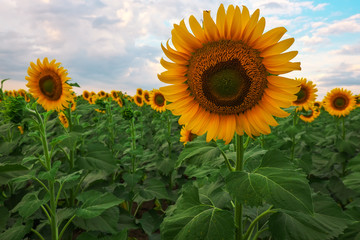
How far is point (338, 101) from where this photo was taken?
6.23 metres

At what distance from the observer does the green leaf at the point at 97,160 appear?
281 cm

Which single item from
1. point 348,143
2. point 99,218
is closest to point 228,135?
point 99,218

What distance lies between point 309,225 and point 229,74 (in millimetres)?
1060

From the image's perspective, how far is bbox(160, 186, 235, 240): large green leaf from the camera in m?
1.39

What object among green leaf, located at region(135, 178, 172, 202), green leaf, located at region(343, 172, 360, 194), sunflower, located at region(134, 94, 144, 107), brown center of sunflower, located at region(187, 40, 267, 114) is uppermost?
sunflower, located at region(134, 94, 144, 107)

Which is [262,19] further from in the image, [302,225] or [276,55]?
[302,225]

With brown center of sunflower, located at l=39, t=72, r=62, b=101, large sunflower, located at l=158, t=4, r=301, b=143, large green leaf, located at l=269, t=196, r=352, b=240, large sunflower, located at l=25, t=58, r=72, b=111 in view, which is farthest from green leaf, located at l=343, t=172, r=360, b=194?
brown center of sunflower, located at l=39, t=72, r=62, b=101

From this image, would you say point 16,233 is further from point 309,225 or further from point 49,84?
point 309,225

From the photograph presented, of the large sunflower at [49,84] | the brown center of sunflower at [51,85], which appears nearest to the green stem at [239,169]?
the large sunflower at [49,84]

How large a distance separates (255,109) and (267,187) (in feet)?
1.59

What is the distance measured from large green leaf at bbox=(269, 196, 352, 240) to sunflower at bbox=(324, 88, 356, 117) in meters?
5.00

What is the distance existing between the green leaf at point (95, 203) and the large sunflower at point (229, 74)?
4.39 feet

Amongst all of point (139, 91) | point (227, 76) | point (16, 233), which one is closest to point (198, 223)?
point (227, 76)

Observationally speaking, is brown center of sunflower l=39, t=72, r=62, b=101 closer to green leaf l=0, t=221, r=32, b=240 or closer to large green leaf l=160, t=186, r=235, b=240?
green leaf l=0, t=221, r=32, b=240
